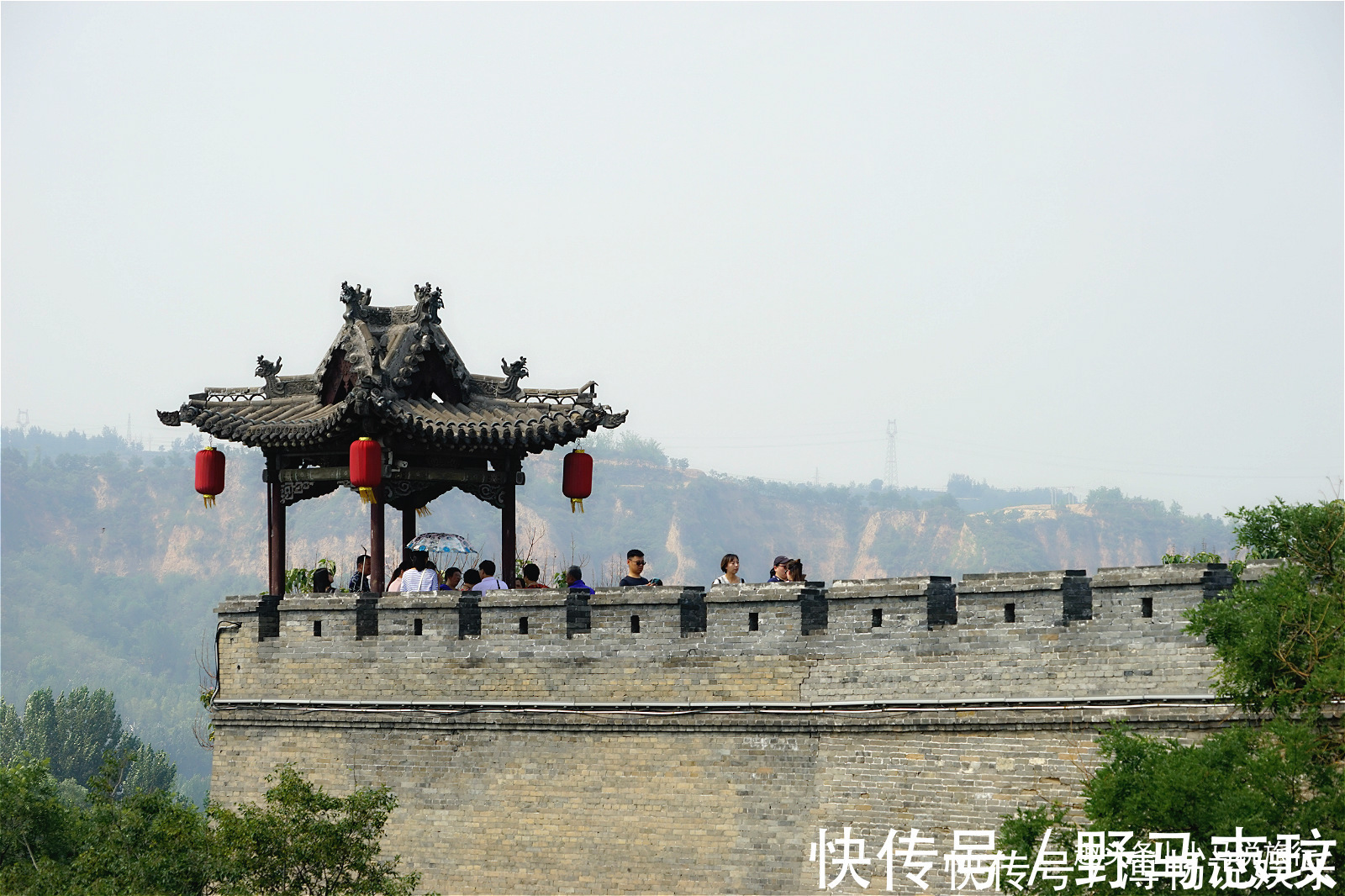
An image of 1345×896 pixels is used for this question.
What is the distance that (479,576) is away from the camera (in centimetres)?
1599

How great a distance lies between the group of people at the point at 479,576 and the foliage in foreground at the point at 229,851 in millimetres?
2579

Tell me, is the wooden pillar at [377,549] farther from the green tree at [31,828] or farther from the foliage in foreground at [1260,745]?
the foliage in foreground at [1260,745]

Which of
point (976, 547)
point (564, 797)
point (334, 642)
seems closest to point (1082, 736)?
point (564, 797)

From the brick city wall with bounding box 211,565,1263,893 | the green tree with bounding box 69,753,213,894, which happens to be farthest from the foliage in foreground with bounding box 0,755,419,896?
the brick city wall with bounding box 211,565,1263,893

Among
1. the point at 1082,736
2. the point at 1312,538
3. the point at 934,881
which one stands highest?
the point at 1312,538

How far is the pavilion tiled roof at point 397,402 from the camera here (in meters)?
15.5

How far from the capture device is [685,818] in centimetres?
1363

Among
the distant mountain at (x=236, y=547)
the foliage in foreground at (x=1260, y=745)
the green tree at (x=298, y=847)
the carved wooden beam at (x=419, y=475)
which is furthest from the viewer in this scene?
the distant mountain at (x=236, y=547)

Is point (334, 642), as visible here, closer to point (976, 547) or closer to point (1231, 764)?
point (1231, 764)

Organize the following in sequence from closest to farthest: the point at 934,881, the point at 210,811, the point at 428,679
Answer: the point at 934,881, the point at 210,811, the point at 428,679

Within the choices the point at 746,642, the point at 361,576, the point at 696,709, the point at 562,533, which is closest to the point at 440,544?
the point at 361,576

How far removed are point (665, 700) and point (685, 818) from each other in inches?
41.2

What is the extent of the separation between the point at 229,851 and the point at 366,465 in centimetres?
418

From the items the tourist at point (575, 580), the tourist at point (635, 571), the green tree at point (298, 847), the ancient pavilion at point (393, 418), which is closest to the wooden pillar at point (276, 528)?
the ancient pavilion at point (393, 418)
